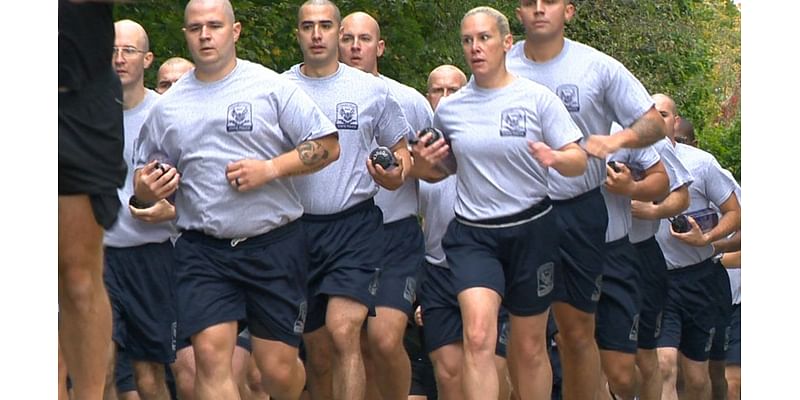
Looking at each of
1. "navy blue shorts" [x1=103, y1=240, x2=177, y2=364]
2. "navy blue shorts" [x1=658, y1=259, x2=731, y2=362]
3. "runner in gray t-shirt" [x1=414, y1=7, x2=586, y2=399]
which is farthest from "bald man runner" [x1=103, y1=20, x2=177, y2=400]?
"navy blue shorts" [x1=658, y1=259, x2=731, y2=362]

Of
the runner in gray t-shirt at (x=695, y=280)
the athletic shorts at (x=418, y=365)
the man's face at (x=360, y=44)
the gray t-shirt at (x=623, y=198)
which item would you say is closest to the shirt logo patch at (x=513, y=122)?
the gray t-shirt at (x=623, y=198)

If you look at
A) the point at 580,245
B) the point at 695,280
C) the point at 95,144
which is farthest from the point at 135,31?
the point at 695,280

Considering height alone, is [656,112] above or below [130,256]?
above

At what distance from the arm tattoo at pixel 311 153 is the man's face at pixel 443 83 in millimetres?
1634

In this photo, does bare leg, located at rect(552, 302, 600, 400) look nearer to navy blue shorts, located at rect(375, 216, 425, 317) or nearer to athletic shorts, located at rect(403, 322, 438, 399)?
navy blue shorts, located at rect(375, 216, 425, 317)

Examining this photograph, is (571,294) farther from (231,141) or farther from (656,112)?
(231,141)

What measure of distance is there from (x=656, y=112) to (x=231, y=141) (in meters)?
1.99

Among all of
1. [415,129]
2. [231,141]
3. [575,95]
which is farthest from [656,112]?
[231,141]

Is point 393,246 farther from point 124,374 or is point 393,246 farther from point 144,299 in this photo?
point 124,374

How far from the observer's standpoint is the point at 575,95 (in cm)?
1072

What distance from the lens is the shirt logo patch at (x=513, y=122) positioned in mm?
10336

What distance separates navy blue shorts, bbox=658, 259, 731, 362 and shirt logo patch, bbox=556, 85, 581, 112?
1508 millimetres

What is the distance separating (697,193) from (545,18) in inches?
54.0

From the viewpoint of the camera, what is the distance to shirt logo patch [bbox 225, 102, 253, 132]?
9.80 metres
